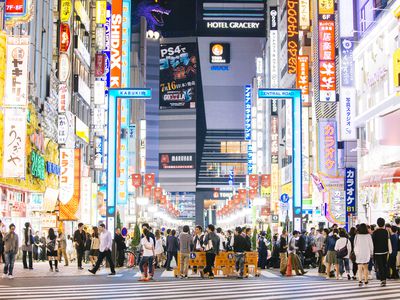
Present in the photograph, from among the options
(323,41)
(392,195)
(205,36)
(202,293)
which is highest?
(205,36)

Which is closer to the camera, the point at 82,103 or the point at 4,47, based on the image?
the point at 4,47

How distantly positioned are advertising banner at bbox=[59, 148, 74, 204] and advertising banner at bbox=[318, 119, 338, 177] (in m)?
14.0

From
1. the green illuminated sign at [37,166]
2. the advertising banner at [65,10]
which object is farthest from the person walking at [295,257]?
the advertising banner at [65,10]

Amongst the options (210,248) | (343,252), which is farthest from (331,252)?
(210,248)

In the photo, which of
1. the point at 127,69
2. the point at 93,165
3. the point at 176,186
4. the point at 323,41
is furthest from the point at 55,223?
the point at 176,186

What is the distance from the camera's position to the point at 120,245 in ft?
97.8

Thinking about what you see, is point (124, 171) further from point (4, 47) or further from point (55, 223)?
point (4, 47)

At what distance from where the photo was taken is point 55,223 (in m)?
43.4

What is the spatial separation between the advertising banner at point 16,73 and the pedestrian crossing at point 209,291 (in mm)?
10865

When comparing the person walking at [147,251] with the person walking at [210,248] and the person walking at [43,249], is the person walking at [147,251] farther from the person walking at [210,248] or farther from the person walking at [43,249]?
the person walking at [43,249]

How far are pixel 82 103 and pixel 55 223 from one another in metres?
13.9

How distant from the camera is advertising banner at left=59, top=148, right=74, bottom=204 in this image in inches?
1554

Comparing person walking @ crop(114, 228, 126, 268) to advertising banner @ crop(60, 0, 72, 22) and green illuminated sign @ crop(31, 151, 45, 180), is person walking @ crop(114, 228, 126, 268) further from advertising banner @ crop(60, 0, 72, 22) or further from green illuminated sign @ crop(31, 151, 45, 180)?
advertising banner @ crop(60, 0, 72, 22)

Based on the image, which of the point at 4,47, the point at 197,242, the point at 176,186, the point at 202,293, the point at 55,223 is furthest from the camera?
the point at 176,186
